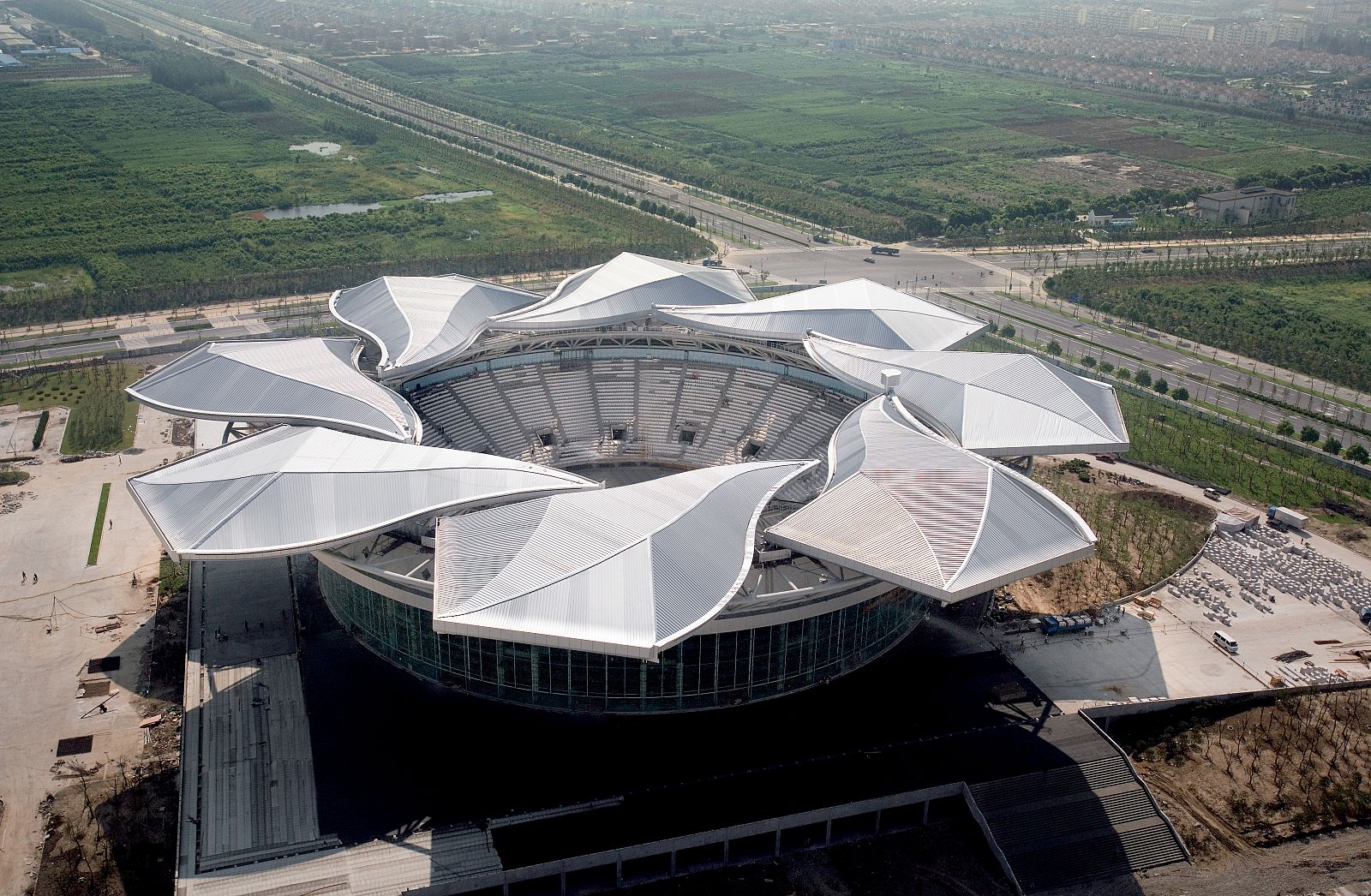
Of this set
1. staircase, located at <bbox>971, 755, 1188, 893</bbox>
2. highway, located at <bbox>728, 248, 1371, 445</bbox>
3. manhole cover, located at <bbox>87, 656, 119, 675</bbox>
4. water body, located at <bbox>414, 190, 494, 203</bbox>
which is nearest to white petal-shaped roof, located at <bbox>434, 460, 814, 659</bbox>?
staircase, located at <bbox>971, 755, 1188, 893</bbox>

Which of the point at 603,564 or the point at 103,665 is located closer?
the point at 603,564

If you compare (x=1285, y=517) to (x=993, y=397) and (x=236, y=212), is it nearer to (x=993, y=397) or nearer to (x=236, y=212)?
(x=993, y=397)

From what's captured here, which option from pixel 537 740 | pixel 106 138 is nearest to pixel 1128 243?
pixel 537 740

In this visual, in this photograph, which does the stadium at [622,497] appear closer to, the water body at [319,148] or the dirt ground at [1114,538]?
the dirt ground at [1114,538]

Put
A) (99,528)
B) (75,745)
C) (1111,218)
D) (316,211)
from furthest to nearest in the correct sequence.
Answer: (1111,218) → (316,211) → (99,528) → (75,745)

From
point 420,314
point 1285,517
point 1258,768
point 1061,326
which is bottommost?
point 1258,768

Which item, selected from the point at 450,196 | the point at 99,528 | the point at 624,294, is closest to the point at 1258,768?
the point at 624,294
